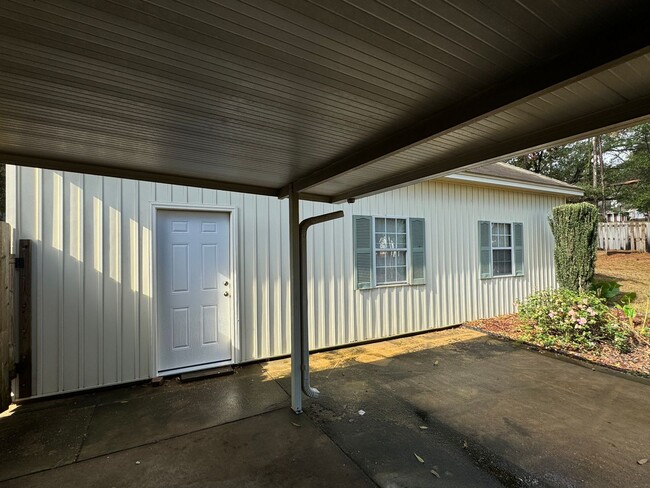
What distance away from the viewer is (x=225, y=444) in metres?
2.45

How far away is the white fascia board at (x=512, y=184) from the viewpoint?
5.69 m

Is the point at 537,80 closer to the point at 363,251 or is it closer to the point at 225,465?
the point at 225,465

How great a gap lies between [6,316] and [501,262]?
7516 mm

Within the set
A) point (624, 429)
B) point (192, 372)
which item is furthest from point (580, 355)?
point (192, 372)

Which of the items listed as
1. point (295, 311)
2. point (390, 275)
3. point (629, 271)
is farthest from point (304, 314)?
point (629, 271)

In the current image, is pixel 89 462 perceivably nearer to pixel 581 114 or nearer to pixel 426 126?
pixel 426 126

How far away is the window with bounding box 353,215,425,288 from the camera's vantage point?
4973mm

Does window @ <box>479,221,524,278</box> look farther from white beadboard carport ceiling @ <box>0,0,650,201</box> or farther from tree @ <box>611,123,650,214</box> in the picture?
tree @ <box>611,123,650,214</box>

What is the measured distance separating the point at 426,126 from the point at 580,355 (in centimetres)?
438

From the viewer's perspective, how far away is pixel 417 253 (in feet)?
18.0

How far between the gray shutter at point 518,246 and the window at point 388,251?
258 centimetres

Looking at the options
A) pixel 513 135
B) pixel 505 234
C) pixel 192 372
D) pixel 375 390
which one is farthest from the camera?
pixel 505 234

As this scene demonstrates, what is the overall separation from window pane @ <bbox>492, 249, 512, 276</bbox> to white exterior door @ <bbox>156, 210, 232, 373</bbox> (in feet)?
17.2

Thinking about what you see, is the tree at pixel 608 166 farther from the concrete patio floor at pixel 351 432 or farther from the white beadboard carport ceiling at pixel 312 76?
the white beadboard carport ceiling at pixel 312 76
